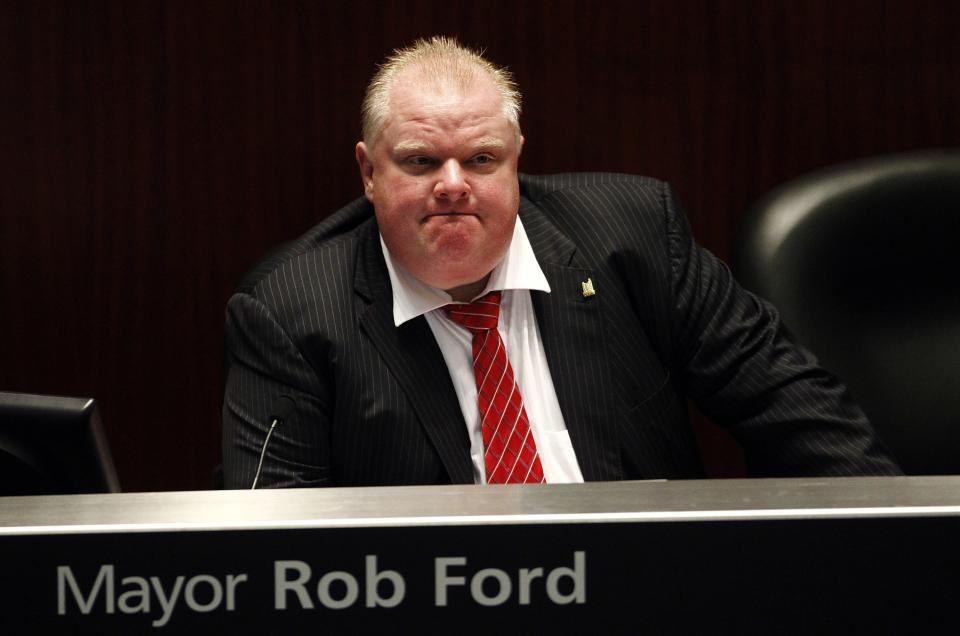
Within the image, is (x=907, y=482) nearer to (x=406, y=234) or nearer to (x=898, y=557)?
(x=898, y=557)

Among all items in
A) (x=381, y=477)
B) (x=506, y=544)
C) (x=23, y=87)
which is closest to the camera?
(x=506, y=544)

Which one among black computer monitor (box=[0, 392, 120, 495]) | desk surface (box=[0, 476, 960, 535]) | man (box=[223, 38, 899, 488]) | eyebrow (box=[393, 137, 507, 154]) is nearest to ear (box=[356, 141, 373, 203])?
man (box=[223, 38, 899, 488])

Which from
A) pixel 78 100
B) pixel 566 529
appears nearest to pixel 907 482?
pixel 566 529

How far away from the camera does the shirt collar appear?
170 cm

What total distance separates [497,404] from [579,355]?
0.48 feet

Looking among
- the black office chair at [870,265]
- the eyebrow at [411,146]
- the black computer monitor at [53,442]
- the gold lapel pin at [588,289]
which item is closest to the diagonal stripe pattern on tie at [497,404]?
the gold lapel pin at [588,289]

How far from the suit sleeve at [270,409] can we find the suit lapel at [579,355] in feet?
1.10

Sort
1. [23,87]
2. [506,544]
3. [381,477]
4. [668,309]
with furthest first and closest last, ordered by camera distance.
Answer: [23,87] < [668,309] < [381,477] < [506,544]

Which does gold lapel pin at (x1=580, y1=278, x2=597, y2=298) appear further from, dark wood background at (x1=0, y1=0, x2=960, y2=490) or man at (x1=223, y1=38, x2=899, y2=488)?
dark wood background at (x1=0, y1=0, x2=960, y2=490)

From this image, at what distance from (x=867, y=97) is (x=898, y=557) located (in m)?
1.95

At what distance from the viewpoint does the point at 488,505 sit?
0.63m

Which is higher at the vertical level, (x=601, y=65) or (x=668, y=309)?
(x=601, y=65)

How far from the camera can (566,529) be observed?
2.03ft

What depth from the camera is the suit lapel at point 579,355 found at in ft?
5.55
